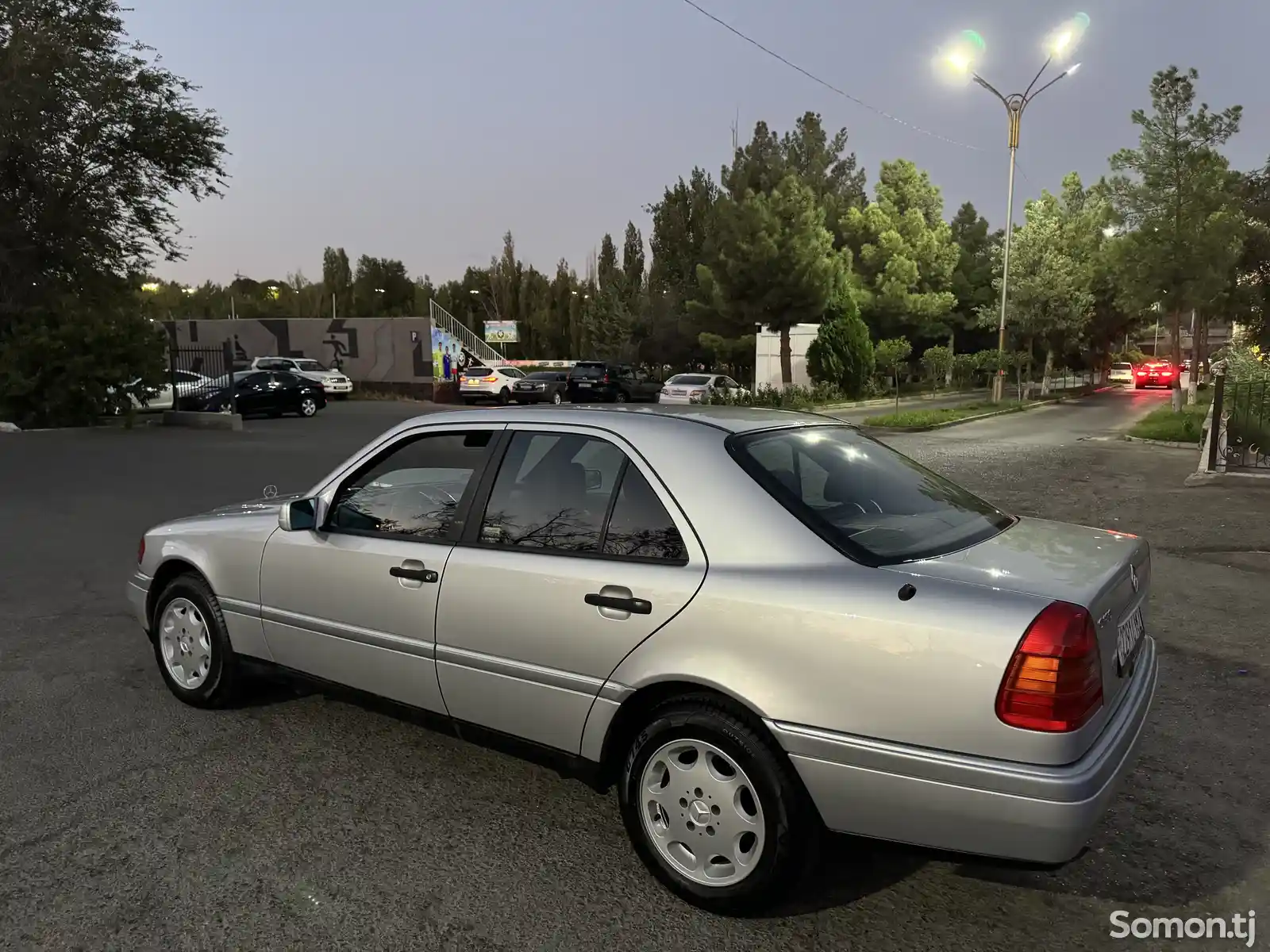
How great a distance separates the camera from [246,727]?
4273 mm

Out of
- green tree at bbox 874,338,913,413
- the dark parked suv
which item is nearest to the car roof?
the dark parked suv

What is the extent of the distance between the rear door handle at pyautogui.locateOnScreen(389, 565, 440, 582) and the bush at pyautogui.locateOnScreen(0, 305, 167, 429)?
74.1 ft

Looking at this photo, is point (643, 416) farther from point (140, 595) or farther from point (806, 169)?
point (806, 169)

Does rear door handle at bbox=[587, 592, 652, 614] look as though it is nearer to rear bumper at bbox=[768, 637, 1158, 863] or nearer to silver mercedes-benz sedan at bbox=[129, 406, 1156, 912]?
silver mercedes-benz sedan at bbox=[129, 406, 1156, 912]

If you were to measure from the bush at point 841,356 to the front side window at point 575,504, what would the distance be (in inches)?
1353

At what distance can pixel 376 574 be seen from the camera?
360 centimetres

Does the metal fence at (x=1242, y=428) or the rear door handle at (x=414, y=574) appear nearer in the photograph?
the rear door handle at (x=414, y=574)

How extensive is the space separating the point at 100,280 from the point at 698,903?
92.3 ft

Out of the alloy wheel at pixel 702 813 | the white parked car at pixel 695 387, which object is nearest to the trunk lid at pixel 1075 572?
the alloy wheel at pixel 702 813

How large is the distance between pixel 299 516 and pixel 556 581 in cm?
140

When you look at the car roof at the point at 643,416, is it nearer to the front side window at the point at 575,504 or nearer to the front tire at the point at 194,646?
the front side window at the point at 575,504

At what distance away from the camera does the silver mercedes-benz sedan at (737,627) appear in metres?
2.42

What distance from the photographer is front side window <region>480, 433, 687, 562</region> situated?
Answer: 3.01 metres

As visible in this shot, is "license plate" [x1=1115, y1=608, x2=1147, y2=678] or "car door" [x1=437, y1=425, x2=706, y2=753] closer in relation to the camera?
"license plate" [x1=1115, y1=608, x2=1147, y2=678]
